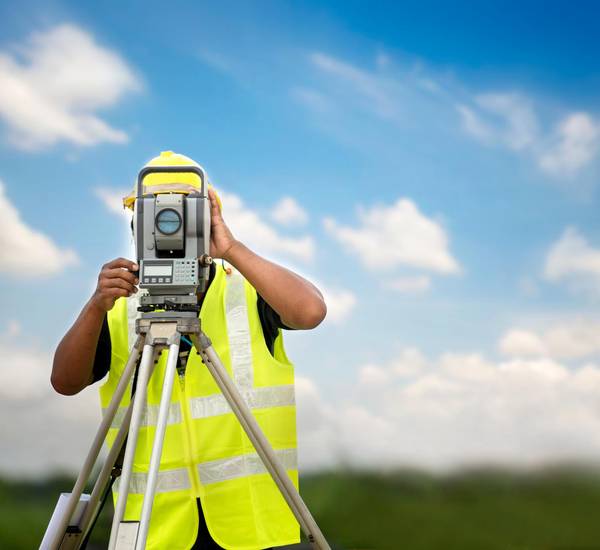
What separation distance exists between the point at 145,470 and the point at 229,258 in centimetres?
98

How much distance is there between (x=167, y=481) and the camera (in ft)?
10.1

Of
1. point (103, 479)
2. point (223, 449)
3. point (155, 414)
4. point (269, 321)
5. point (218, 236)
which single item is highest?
point (218, 236)

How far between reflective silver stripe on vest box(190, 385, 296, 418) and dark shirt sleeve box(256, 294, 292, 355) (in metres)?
0.23

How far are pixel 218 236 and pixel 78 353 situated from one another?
81 cm

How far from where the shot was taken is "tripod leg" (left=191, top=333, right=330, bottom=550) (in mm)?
2727

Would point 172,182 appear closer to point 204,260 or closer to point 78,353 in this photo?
point 204,260

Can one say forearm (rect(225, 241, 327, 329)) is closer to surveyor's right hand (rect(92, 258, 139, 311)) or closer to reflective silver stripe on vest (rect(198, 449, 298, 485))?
surveyor's right hand (rect(92, 258, 139, 311))

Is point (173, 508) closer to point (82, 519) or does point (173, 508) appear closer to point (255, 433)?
point (82, 519)

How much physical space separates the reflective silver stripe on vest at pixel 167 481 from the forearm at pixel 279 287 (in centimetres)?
81

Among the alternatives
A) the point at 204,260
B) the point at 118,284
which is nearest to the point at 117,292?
the point at 118,284

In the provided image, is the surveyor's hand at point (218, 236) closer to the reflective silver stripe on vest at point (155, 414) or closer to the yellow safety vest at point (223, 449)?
the yellow safety vest at point (223, 449)

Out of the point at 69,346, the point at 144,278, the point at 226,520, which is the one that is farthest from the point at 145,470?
the point at 144,278

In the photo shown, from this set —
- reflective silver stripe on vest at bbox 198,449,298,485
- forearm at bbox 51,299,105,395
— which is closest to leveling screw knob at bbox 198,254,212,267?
forearm at bbox 51,299,105,395

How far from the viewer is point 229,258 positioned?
300cm
